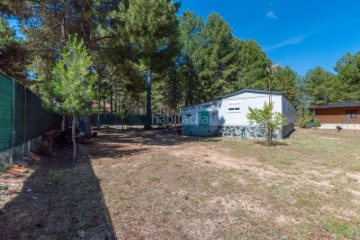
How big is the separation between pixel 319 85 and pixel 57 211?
150ft

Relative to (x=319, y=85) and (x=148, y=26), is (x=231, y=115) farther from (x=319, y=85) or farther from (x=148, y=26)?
(x=319, y=85)

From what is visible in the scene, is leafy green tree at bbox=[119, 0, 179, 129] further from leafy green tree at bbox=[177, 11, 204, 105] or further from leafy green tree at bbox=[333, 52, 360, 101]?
leafy green tree at bbox=[333, 52, 360, 101]

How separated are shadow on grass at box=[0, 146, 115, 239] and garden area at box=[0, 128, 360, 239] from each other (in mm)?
13

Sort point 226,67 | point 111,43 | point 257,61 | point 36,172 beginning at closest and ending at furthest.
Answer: point 36,172, point 111,43, point 226,67, point 257,61

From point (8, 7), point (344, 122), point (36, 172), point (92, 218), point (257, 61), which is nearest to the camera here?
point (92, 218)

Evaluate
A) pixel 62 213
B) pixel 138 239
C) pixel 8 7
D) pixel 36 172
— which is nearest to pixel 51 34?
pixel 8 7

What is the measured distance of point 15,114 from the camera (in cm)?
593

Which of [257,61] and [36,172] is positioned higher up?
[257,61]

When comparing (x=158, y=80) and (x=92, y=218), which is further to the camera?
(x=158, y=80)

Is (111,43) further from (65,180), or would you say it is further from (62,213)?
(62,213)

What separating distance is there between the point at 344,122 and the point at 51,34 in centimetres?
3224

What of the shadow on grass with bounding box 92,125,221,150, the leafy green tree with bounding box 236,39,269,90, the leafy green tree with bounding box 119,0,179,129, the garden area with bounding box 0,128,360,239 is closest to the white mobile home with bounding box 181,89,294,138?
the shadow on grass with bounding box 92,125,221,150

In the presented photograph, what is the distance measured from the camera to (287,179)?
5.30 m

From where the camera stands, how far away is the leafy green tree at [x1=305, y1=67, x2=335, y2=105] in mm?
36025
